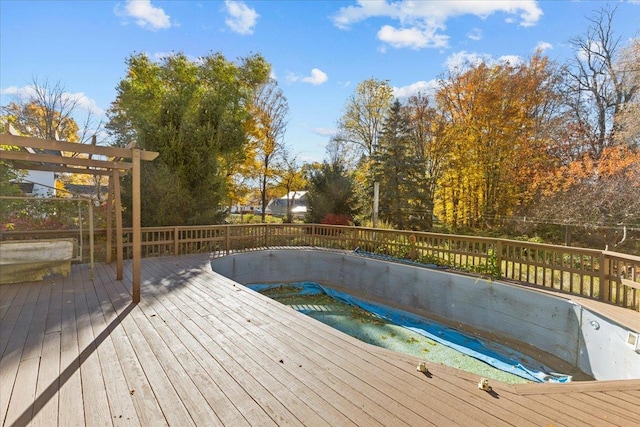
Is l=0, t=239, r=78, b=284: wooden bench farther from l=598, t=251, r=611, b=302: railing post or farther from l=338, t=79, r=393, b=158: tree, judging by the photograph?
l=338, t=79, r=393, b=158: tree

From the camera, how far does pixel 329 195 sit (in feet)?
48.3

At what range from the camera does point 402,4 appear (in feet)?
24.5

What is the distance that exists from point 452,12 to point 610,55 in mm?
10780

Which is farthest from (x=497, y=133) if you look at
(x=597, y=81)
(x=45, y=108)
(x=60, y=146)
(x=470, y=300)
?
(x=45, y=108)

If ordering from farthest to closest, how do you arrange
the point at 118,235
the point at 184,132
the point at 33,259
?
1. the point at 184,132
2. the point at 118,235
3. the point at 33,259

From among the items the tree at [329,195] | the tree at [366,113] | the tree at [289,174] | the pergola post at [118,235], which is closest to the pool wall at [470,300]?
the pergola post at [118,235]

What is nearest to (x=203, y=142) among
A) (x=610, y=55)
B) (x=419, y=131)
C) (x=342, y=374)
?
(x=342, y=374)

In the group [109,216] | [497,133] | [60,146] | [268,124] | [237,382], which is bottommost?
[237,382]

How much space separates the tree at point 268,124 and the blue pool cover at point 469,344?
10147mm

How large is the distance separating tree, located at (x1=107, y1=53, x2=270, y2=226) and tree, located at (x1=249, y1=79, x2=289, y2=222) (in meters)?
3.85

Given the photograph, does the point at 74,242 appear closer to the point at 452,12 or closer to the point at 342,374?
the point at 342,374

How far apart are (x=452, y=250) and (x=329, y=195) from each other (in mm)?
9042

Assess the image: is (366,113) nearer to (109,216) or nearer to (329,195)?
(329,195)

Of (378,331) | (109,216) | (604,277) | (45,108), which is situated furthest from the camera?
(45,108)
